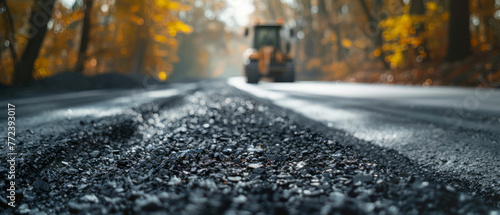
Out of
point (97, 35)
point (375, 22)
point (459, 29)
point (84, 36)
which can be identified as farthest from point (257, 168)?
point (375, 22)

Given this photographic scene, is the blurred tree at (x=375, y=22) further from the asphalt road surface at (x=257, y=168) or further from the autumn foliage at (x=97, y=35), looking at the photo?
the asphalt road surface at (x=257, y=168)

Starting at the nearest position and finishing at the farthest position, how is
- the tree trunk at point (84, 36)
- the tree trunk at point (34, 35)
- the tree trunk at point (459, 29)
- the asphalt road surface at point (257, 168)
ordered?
1. the asphalt road surface at point (257, 168)
2. the tree trunk at point (34, 35)
3. the tree trunk at point (459, 29)
4. the tree trunk at point (84, 36)

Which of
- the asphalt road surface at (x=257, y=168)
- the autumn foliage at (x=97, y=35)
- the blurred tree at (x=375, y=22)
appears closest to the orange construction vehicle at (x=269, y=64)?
the autumn foliage at (x=97, y=35)

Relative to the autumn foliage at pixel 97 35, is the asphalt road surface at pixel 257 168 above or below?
below

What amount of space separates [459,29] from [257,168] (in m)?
10.9

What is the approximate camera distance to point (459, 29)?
33.8 feet

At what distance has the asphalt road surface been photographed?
1.10 meters

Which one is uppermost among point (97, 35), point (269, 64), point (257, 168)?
point (97, 35)

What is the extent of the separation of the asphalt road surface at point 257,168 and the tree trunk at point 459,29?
850 cm

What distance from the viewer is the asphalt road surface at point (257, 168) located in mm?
1097

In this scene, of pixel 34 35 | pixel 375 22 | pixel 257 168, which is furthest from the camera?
pixel 375 22

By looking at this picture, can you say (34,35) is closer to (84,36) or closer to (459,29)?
(84,36)

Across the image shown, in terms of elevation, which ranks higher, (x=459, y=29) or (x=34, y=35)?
(x=459, y=29)

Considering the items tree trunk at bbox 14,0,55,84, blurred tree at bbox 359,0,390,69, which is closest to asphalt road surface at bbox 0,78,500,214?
tree trunk at bbox 14,0,55,84
